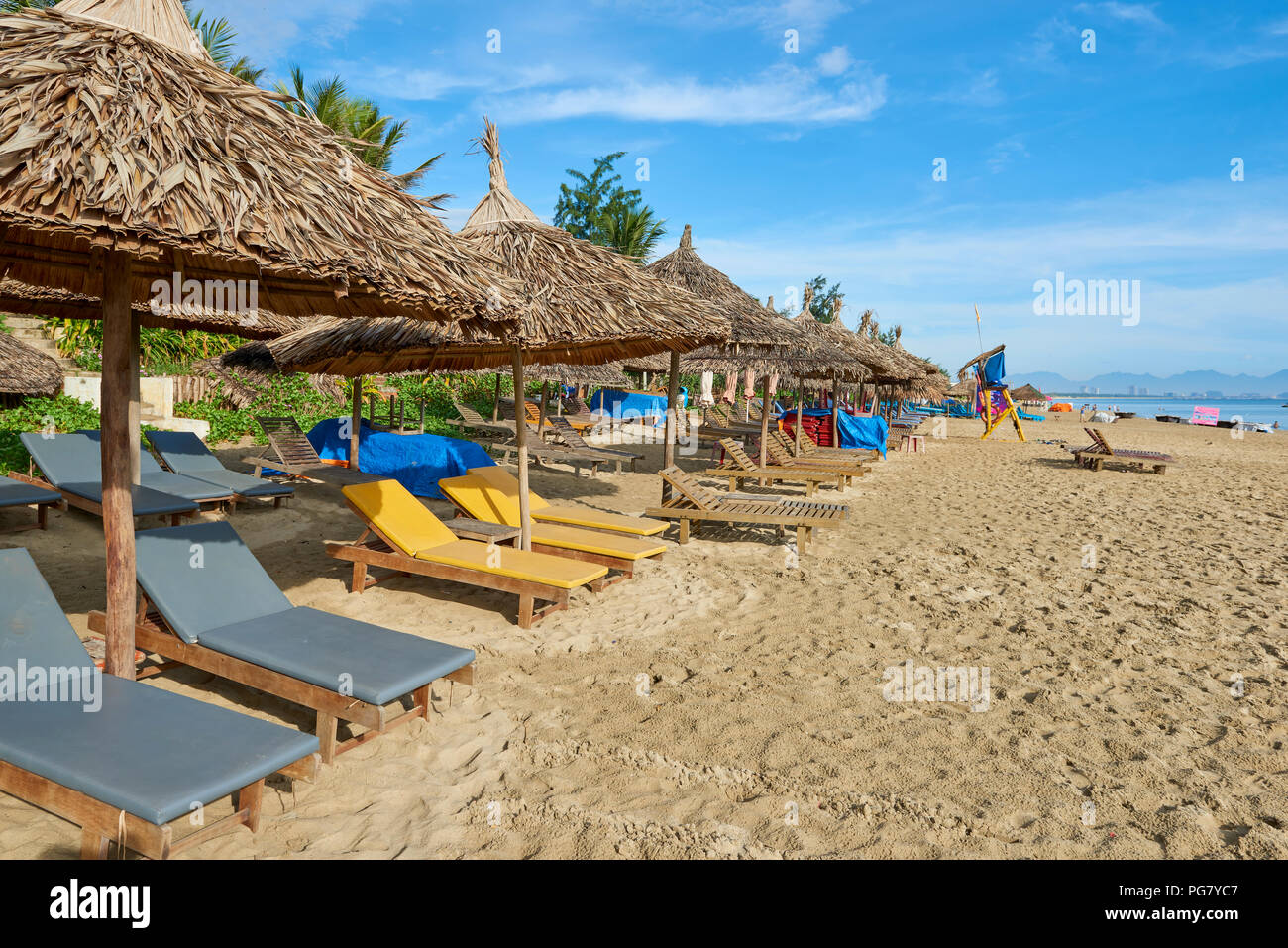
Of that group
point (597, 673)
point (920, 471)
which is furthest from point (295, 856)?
point (920, 471)

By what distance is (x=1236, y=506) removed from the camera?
11.2 metres

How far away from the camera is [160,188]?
276 cm

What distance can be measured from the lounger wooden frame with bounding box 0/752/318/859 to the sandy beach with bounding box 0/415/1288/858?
103 millimetres

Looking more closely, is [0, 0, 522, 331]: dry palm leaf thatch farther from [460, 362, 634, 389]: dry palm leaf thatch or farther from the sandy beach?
[460, 362, 634, 389]: dry palm leaf thatch

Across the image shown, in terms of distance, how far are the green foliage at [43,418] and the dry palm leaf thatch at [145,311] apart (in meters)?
3.26

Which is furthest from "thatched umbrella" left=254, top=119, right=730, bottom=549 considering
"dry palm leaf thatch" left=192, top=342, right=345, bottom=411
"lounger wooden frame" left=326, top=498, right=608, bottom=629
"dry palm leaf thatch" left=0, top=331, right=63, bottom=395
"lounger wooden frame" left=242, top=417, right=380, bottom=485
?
"dry palm leaf thatch" left=0, top=331, right=63, bottom=395

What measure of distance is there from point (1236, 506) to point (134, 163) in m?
13.9

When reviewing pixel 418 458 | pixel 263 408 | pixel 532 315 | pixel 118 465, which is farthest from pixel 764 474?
pixel 263 408

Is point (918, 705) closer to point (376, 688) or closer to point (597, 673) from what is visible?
point (597, 673)

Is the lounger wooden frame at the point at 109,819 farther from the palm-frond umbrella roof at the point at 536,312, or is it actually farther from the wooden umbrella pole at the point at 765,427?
the wooden umbrella pole at the point at 765,427

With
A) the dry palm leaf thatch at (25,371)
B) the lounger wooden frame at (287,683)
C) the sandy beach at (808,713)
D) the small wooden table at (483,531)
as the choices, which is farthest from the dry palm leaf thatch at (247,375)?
the lounger wooden frame at (287,683)

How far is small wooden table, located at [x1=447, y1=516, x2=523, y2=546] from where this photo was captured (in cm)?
609

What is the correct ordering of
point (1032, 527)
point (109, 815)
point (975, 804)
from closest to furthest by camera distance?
point (109, 815) → point (975, 804) → point (1032, 527)

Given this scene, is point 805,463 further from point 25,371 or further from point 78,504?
point 25,371
